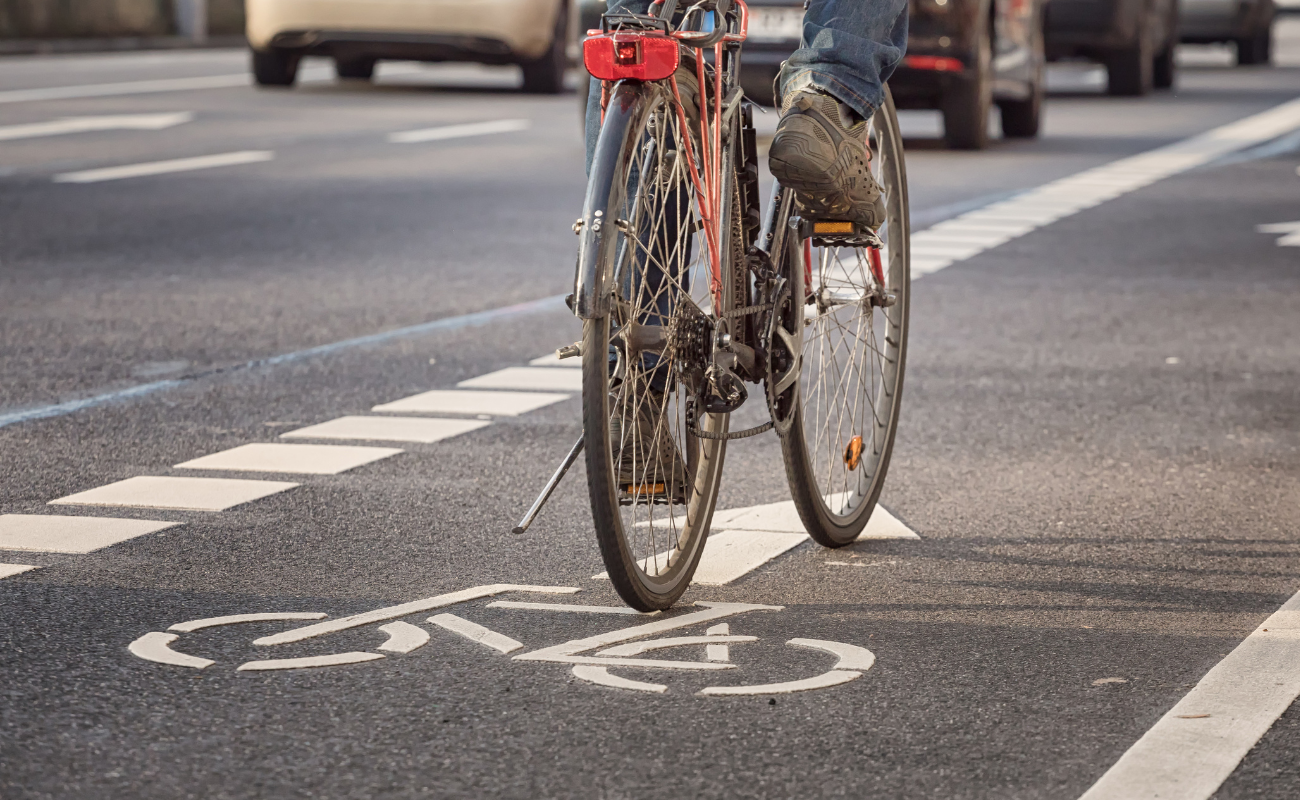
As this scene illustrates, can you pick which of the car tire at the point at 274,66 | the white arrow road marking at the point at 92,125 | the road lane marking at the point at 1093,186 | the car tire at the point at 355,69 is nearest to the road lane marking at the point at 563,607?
the road lane marking at the point at 1093,186

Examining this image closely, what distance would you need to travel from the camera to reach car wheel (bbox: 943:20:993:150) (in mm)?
14844

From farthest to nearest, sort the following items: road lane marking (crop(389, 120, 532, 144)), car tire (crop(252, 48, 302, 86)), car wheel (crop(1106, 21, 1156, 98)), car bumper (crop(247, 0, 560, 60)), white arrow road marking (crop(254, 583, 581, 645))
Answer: car wheel (crop(1106, 21, 1156, 98)), car tire (crop(252, 48, 302, 86)), car bumper (crop(247, 0, 560, 60)), road lane marking (crop(389, 120, 532, 144)), white arrow road marking (crop(254, 583, 581, 645))

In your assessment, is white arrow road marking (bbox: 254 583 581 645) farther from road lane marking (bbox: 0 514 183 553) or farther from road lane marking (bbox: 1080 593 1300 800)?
road lane marking (bbox: 1080 593 1300 800)

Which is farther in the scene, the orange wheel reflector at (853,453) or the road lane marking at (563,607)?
the orange wheel reflector at (853,453)

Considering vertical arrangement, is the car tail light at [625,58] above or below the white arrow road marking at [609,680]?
above

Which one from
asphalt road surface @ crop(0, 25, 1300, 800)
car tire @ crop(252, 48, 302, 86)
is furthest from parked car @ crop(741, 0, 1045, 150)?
car tire @ crop(252, 48, 302, 86)

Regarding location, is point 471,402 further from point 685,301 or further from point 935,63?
point 935,63

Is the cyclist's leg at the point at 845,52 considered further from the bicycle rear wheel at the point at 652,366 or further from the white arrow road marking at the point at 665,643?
the white arrow road marking at the point at 665,643

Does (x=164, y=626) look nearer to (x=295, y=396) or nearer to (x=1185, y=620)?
(x=1185, y=620)

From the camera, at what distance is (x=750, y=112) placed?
14.2ft

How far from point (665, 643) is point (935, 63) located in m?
11.1

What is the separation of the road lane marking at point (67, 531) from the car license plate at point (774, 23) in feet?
30.8

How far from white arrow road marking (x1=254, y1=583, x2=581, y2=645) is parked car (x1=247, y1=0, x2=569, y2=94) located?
1521cm

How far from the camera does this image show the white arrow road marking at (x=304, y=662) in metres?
3.62
